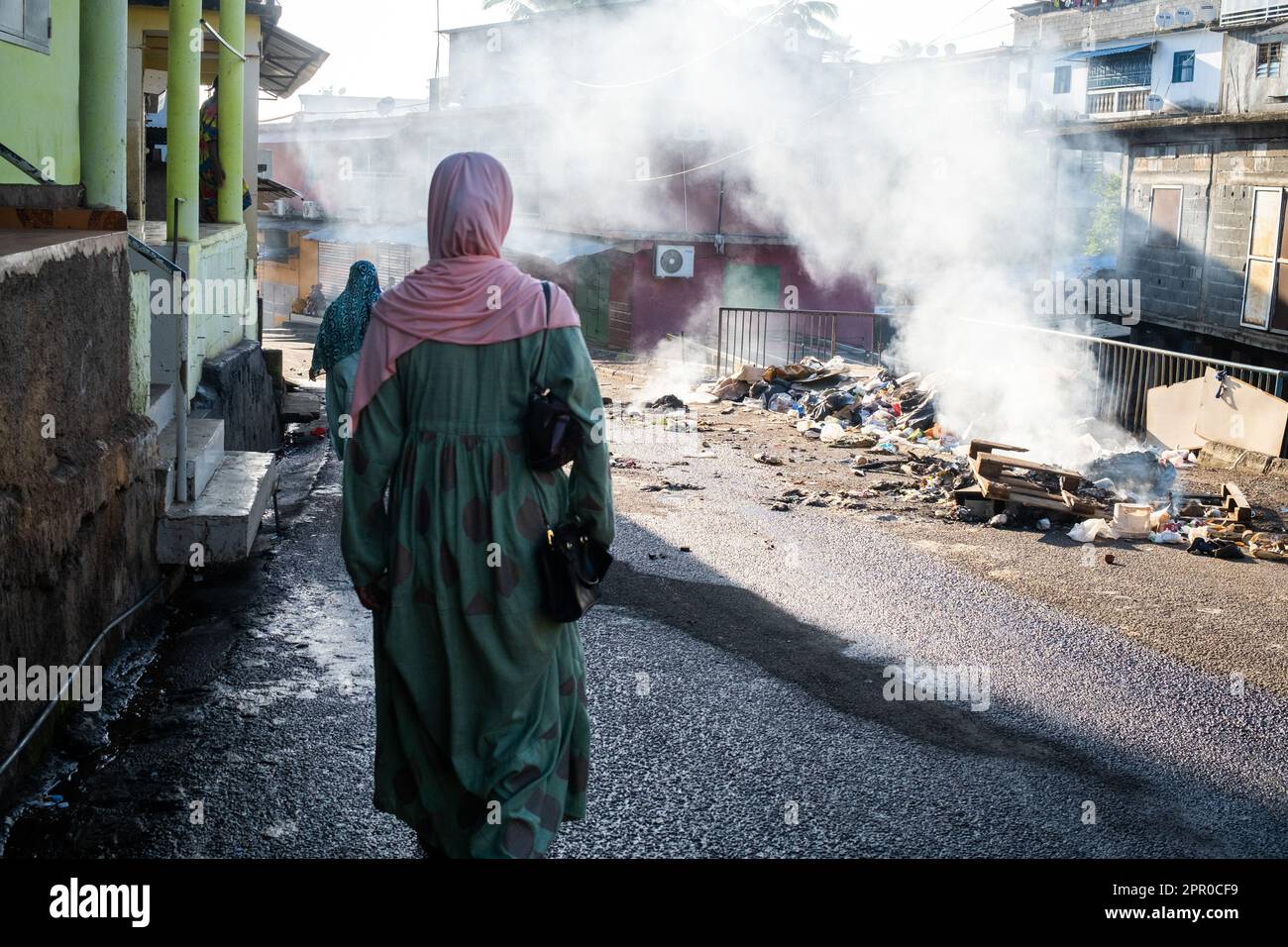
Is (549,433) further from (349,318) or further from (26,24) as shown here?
(26,24)

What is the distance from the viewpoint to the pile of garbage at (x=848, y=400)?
48.0 ft

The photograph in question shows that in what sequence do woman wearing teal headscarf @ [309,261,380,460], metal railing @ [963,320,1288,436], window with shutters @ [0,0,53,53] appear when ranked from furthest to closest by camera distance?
1. metal railing @ [963,320,1288,436]
2. window with shutters @ [0,0,53,53]
3. woman wearing teal headscarf @ [309,261,380,460]

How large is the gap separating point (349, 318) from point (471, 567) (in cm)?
308

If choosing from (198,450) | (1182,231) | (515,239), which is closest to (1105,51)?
(515,239)

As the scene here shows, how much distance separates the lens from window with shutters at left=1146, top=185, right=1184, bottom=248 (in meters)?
21.7

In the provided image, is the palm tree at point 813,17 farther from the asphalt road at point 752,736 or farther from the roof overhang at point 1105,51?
the asphalt road at point 752,736

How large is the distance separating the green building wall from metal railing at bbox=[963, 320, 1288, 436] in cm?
1087

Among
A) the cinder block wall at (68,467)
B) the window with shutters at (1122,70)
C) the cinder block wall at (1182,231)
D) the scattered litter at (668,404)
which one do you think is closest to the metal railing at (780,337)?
the scattered litter at (668,404)

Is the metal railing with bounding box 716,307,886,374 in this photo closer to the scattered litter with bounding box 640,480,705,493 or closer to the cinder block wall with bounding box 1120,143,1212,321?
the cinder block wall with bounding box 1120,143,1212,321

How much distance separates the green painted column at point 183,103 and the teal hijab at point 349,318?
511 cm

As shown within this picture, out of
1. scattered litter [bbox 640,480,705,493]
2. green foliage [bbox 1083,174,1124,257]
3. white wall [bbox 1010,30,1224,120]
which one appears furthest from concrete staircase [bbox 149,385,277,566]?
green foliage [bbox 1083,174,1124,257]

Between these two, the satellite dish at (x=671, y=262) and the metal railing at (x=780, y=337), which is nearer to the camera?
the metal railing at (x=780, y=337)

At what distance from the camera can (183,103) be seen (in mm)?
11062

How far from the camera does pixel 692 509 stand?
1080 cm
